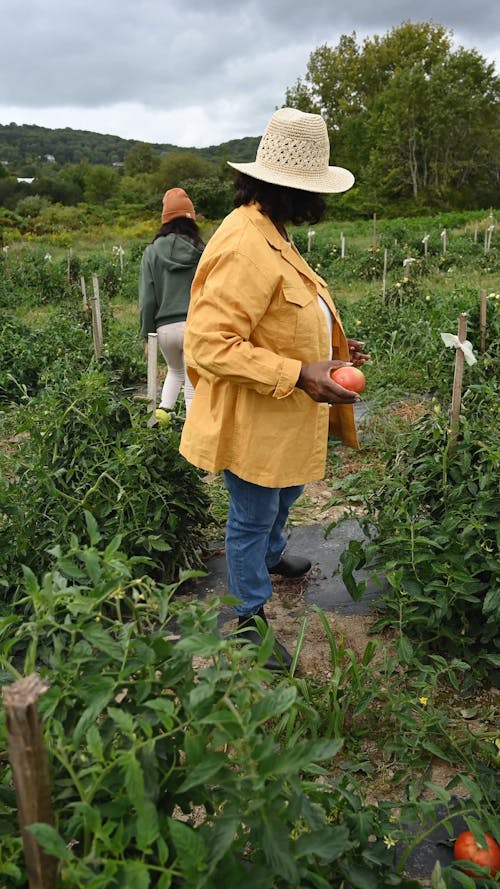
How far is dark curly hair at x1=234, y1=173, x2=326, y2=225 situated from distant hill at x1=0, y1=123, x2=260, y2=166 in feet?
203

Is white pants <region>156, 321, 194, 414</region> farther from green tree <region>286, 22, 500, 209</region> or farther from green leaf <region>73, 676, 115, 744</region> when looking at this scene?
green tree <region>286, 22, 500, 209</region>

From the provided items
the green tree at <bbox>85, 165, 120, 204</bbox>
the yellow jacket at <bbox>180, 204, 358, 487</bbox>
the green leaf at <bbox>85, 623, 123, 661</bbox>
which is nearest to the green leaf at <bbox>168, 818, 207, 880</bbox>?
the green leaf at <bbox>85, 623, 123, 661</bbox>

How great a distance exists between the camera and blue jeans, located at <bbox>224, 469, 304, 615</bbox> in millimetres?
2113

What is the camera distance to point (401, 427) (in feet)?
13.7

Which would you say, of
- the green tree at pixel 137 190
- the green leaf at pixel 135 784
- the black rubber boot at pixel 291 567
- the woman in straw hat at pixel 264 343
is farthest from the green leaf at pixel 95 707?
the green tree at pixel 137 190

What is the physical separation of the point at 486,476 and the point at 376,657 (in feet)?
2.24

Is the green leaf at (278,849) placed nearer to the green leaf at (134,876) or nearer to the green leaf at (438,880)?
the green leaf at (134,876)

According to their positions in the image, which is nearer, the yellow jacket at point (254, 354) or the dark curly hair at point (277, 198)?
the yellow jacket at point (254, 354)

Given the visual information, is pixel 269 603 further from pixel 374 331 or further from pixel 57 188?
pixel 57 188

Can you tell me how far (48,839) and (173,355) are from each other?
3.32 m

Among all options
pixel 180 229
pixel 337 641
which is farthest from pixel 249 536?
pixel 180 229

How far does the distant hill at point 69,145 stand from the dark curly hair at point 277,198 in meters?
61.8

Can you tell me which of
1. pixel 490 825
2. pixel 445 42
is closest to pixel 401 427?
pixel 490 825

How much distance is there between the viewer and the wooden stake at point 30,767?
2.99 ft
